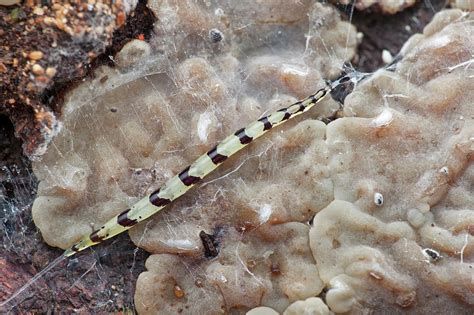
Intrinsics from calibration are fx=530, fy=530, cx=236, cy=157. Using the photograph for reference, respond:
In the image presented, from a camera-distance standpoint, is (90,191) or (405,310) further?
(90,191)

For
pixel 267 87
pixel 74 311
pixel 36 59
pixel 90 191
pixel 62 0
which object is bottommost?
pixel 74 311

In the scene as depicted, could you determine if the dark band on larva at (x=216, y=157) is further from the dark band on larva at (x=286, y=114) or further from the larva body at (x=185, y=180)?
the dark band on larva at (x=286, y=114)

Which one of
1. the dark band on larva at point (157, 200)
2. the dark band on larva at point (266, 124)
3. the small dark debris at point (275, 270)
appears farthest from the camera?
the dark band on larva at point (266, 124)

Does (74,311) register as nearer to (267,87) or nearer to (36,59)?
(36,59)

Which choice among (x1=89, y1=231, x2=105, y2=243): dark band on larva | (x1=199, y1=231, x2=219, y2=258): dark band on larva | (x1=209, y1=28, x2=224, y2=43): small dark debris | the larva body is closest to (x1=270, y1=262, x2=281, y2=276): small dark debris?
(x1=199, y1=231, x2=219, y2=258): dark band on larva

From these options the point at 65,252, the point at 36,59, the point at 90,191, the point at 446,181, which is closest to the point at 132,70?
the point at 36,59

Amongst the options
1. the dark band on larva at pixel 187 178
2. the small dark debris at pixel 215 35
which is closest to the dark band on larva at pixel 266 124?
the dark band on larva at pixel 187 178

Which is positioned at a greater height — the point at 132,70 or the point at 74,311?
the point at 132,70

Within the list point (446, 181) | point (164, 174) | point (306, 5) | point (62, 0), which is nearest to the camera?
point (62, 0)
